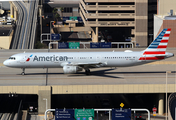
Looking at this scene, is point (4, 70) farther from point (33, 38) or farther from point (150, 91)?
point (33, 38)

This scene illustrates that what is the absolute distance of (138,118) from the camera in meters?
55.9

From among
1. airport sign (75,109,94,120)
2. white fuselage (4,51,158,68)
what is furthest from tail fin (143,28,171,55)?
airport sign (75,109,94,120)

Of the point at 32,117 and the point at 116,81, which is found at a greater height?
the point at 116,81

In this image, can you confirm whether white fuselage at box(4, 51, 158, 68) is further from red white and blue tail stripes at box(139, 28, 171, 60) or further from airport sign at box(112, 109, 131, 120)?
airport sign at box(112, 109, 131, 120)

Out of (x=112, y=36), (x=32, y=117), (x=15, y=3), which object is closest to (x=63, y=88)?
(x=32, y=117)

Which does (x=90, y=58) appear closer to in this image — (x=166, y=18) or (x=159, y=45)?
(x=159, y=45)

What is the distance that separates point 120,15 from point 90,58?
92.6 metres

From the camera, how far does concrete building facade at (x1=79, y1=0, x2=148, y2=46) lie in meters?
154

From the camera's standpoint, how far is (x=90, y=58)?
6650 centimetres

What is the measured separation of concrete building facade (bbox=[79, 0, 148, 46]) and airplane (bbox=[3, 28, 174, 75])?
89684 mm

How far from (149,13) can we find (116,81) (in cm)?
10328

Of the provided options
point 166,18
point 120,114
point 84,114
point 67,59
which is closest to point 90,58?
point 67,59

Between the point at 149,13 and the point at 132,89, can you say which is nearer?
the point at 132,89

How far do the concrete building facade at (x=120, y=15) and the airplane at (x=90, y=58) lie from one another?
294 feet
